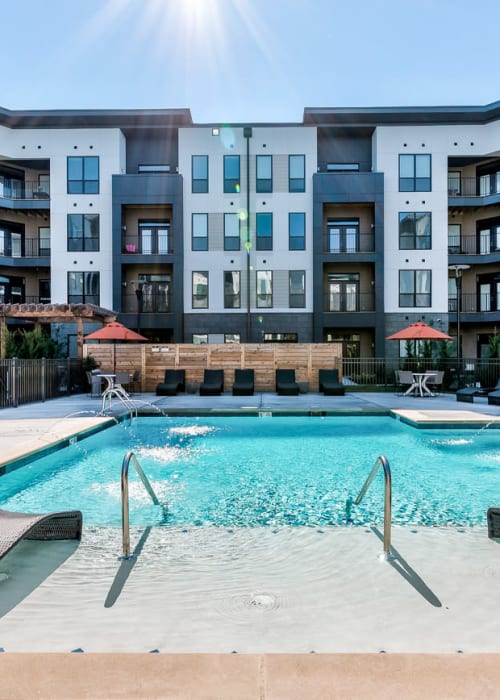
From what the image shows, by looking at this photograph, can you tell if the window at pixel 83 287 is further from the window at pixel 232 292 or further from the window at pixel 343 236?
the window at pixel 343 236

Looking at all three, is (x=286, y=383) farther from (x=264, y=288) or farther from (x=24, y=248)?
(x=24, y=248)

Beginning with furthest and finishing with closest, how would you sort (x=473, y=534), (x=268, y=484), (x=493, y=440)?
(x=493, y=440) → (x=268, y=484) → (x=473, y=534)

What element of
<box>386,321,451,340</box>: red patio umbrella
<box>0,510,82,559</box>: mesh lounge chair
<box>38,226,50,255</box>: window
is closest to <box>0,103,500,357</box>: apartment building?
<box>38,226,50,255</box>: window

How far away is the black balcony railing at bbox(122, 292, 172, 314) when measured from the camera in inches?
872

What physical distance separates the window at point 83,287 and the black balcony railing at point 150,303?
148 centimetres

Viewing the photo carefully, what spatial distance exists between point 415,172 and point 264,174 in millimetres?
7511

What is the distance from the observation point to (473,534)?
136 inches

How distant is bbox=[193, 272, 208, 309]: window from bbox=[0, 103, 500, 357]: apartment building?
0.16 feet

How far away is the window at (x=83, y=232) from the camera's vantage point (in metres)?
22.2

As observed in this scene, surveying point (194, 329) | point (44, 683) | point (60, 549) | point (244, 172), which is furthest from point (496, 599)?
point (244, 172)

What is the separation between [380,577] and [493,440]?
6574 mm

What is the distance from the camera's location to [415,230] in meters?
22.0

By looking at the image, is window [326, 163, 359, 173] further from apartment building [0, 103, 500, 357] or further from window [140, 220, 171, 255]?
window [140, 220, 171, 255]

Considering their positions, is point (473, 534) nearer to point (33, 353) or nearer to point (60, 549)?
point (60, 549)
